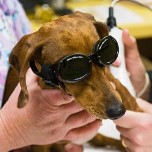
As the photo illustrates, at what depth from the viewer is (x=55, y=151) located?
1.17 metres

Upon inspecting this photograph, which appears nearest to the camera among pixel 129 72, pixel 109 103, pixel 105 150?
pixel 109 103

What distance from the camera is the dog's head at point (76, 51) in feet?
2.53

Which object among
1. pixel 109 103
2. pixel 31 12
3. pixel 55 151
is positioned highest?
pixel 109 103

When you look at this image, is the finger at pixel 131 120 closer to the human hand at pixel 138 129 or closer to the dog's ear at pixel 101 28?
A: the human hand at pixel 138 129

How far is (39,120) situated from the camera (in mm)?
908

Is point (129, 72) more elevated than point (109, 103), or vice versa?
point (109, 103)

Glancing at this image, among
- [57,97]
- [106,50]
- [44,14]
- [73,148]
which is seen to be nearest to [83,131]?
[73,148]

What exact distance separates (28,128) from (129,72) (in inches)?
19.7

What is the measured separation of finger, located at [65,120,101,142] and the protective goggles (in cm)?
21

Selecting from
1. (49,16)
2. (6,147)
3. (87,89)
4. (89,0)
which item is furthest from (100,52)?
(89,0)

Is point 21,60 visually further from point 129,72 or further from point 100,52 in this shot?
point 129,72

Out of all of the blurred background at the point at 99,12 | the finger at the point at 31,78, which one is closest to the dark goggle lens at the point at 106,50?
the finger at the point at 31,78

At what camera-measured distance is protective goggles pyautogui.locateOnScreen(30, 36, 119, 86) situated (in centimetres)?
76

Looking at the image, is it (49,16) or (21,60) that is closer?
(21,60)
